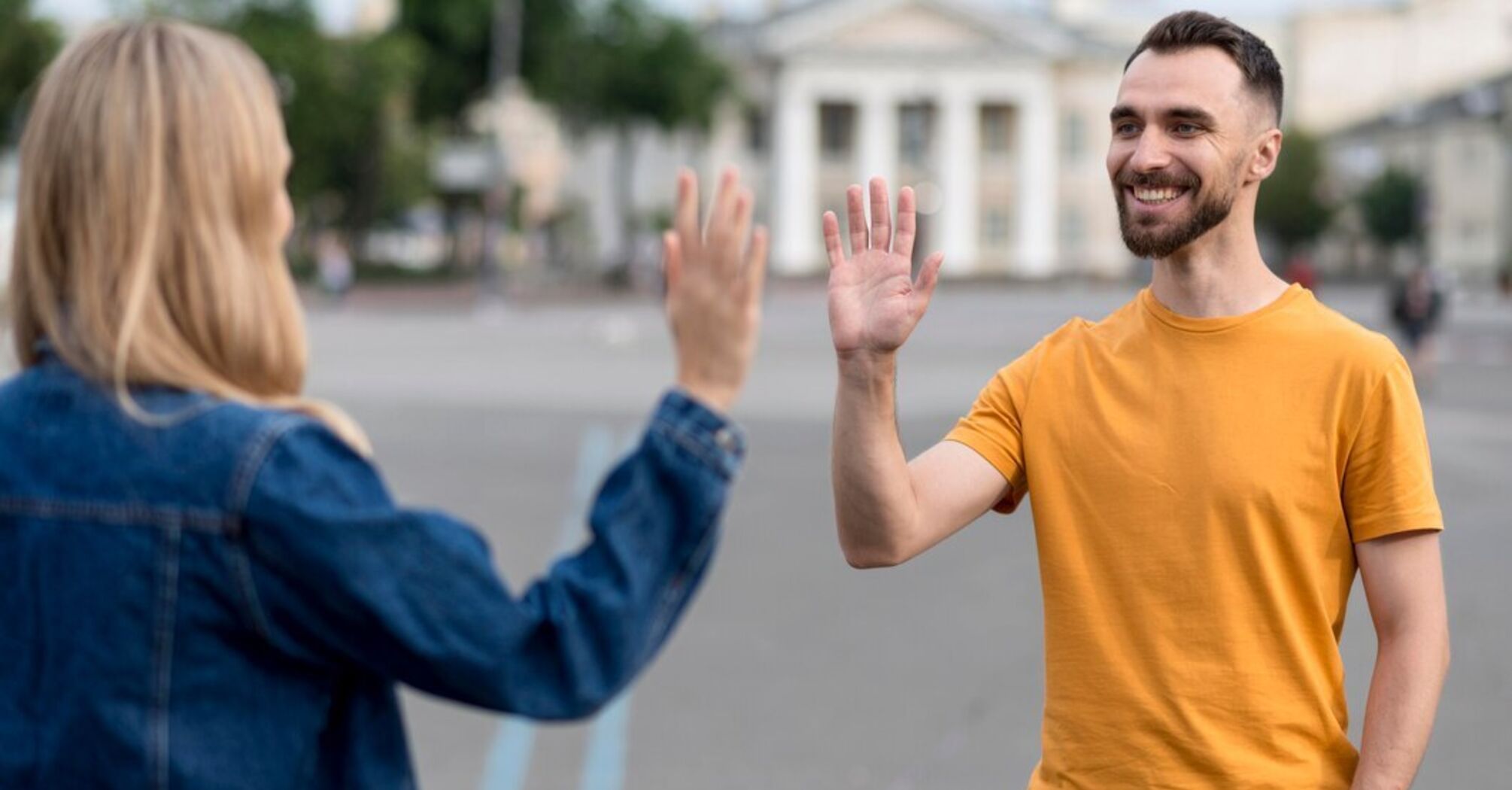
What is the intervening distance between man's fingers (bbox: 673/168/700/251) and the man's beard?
83 cm

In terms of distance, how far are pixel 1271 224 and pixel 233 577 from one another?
294 feet

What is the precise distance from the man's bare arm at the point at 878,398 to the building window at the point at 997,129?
9455cm

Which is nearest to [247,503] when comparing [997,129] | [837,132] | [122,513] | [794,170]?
[122,513]

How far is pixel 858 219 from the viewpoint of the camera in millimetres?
2564

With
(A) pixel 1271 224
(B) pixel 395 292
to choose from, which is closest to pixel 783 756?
(B) pixel 395 292

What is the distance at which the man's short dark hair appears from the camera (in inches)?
105

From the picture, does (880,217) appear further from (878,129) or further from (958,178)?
(958,178)

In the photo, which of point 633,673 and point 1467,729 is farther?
point 1467,729

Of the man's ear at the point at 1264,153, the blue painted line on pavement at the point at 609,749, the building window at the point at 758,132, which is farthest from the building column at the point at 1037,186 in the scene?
the man's ear at the point at 1264,153

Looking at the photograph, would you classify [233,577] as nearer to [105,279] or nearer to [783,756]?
[105,279]

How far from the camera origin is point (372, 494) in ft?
6.23

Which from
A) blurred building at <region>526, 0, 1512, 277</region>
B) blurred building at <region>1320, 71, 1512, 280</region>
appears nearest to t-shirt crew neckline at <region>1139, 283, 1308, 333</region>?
blurred building at <region>1320, 71, 1512, 280</region>

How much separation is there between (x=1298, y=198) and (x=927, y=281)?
87.6 m

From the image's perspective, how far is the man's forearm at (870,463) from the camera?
Answer: 2572mm
